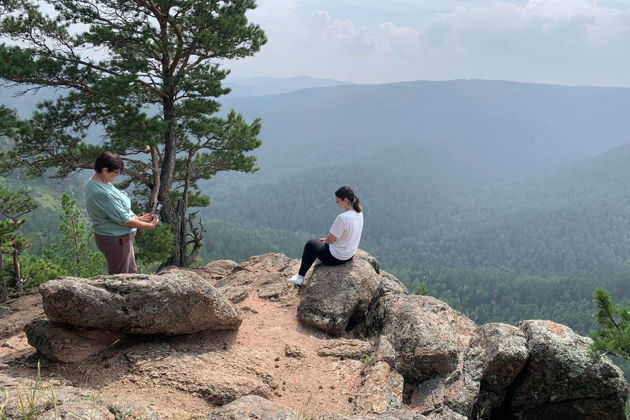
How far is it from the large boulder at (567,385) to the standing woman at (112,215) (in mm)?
7716

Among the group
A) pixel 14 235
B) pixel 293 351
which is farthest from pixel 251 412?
pixel 14 235

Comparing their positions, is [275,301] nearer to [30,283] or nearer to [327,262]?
[327,262]

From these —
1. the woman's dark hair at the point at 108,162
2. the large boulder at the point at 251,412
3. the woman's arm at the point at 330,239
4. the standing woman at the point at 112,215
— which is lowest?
the large boulder at the point at 251,412

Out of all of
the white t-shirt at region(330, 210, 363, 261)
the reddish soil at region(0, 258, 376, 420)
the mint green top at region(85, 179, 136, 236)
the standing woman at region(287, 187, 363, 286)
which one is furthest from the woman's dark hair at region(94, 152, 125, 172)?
the white t-shirt at region(330, 210, 363, 261)

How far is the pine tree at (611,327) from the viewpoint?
7.41m

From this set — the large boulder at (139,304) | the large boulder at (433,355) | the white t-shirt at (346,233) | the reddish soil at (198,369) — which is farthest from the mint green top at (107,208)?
the large boulder at (433,355)

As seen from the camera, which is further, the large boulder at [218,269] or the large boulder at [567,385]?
the large boulder at [218,269]

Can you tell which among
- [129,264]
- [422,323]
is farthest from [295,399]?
[129,264]

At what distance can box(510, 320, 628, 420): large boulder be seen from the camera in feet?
25.4

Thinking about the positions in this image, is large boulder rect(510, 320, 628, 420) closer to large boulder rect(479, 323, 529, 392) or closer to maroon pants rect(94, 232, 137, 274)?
large boulder rect(479, 323, 529, 392)

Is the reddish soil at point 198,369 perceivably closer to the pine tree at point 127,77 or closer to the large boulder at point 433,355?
the large boulder at point 433,355

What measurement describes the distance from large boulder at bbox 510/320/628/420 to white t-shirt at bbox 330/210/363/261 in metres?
4.36

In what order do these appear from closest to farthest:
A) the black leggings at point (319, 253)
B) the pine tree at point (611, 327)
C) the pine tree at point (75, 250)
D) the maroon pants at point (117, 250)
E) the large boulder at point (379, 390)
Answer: the large boulder at point (379, 390) < the maroon pants at point (117, 250) < the pine tree at point (611, 327) < the black leggings at point (319, 253) < the pine tree at point (75, 250)

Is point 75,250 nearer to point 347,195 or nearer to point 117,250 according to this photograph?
point 117,250
